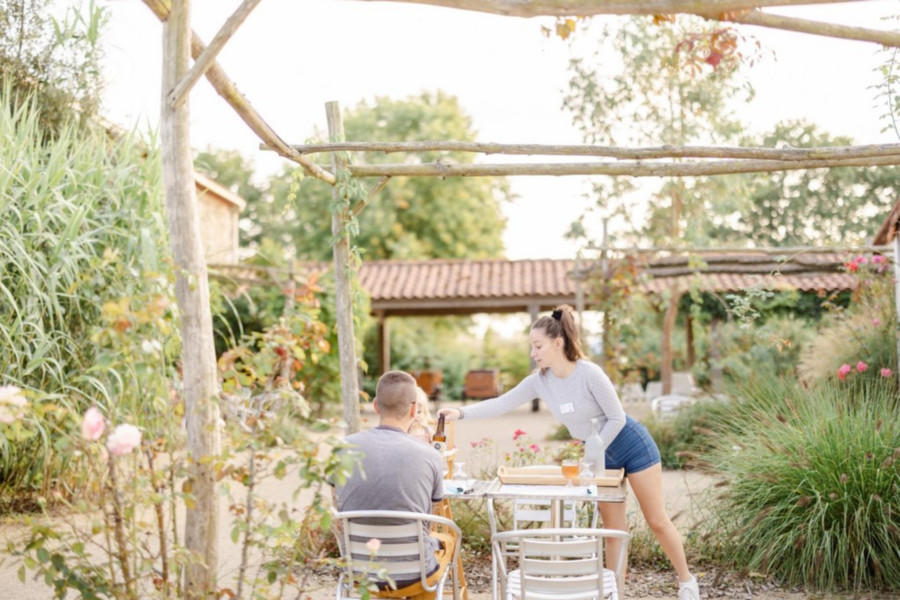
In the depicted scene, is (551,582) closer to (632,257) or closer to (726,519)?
(726,519)

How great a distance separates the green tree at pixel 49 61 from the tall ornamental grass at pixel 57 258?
111cm

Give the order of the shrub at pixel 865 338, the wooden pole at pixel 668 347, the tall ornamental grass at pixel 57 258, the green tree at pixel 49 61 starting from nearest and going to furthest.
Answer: the tall ornamental grass at pixel 57 258 → the green tree at pixel 49 61 → the shrub at pixel 865 338 → the wooden pole at pixel 668 347

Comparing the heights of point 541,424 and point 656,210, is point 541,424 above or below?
below

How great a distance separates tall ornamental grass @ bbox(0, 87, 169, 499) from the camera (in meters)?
6.50

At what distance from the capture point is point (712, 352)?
73.4 feet

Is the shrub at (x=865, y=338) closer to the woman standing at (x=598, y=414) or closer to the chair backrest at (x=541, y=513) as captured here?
the chair backrest at (x=541, y=513)

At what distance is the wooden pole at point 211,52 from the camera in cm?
335

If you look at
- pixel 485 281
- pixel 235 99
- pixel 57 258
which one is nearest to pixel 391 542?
pixel 235 99

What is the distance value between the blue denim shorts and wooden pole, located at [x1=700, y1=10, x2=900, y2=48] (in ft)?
6.22

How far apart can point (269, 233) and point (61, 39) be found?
29.9 metres

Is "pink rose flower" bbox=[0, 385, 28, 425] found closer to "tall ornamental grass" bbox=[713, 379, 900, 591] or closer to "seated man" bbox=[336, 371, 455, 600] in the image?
"seated man" bbox=[336, 371, 455, 600]

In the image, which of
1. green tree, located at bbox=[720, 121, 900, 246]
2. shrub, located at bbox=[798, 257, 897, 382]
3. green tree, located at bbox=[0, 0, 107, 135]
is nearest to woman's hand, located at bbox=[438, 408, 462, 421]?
green tree, located at bbox=[0, 0, 107, 135]

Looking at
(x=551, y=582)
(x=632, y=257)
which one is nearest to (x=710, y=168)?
(x=551, y=582)

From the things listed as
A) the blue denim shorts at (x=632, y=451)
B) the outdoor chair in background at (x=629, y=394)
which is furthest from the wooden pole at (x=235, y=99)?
the outdoor chair in background at (x=629, y=394)
